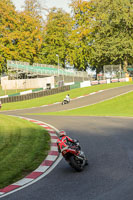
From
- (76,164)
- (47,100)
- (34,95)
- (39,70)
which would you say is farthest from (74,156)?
(39,70)

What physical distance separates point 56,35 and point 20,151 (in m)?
59.7

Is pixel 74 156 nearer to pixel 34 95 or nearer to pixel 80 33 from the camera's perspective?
pixel 34 95

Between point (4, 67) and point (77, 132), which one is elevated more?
point (4, 67)

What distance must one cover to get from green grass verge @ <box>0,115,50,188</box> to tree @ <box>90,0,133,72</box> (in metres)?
48.1

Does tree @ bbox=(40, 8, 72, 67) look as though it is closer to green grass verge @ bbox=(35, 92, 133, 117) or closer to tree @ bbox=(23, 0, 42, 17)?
tree @ bbox=(23, 0, 42, 17)

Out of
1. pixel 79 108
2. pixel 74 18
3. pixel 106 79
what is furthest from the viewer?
pixel 74 18

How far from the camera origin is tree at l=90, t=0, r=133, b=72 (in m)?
60.4

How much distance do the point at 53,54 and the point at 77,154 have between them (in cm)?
6147

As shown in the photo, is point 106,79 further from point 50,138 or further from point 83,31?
point 50,138

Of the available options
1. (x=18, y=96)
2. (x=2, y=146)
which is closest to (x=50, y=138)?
(x=2, y=146)

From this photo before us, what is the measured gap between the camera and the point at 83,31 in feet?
215

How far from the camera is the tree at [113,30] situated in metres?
60.4

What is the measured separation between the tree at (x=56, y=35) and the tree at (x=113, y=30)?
7.27m

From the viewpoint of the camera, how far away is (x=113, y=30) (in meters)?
63.5
